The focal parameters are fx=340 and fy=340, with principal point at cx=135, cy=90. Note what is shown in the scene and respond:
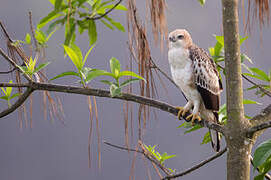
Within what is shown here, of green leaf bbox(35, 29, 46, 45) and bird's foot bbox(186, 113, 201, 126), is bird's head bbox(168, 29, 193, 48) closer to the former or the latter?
bird's foot bbox(186, 113, 201, 126)

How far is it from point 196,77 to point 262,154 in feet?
2.35

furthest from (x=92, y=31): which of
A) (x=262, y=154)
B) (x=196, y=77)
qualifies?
(x=196, y=77)

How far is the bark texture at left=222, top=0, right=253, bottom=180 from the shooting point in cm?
116

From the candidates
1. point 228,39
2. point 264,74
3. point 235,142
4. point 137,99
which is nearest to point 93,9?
point 137,99

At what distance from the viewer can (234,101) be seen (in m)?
1.16

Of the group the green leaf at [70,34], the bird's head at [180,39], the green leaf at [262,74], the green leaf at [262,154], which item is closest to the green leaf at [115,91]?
the green leaf at [70,34]

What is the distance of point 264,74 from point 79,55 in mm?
753

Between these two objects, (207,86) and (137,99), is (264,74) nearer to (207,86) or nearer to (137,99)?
(207,86)

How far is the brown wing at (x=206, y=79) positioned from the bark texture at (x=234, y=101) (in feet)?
1.63

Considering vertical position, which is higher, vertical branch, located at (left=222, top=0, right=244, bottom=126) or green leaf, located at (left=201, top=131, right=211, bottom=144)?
vertical branch, located at (left=222, top=0, right=244, bottom=126)

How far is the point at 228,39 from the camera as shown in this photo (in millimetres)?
1159

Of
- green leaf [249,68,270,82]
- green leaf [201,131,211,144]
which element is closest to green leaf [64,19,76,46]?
green leaf [249,68,270,82]

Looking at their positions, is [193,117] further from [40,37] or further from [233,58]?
[40,37]

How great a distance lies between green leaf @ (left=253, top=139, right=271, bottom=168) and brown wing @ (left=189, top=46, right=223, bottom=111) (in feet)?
2.12
